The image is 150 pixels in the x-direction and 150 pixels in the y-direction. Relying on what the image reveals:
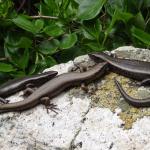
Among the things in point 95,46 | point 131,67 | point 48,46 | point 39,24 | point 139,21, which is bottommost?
point 48,46

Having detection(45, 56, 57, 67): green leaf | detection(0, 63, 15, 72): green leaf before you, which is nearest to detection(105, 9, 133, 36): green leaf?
detection(45, 56, 57, 67): green leaf

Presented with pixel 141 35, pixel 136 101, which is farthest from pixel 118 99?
pixel 141 35

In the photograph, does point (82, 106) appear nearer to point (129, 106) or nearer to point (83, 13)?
point (129, 106)

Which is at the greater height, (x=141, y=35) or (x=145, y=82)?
(x=145, y=82)

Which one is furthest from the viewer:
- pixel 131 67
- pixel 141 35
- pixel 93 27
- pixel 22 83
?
pixel 93 27

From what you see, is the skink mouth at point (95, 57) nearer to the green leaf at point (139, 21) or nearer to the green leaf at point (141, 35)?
the green leaf at point (141, 35)

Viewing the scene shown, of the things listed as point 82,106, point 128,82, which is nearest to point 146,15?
point 128,82

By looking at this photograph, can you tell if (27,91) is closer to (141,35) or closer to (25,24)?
(25,24)
